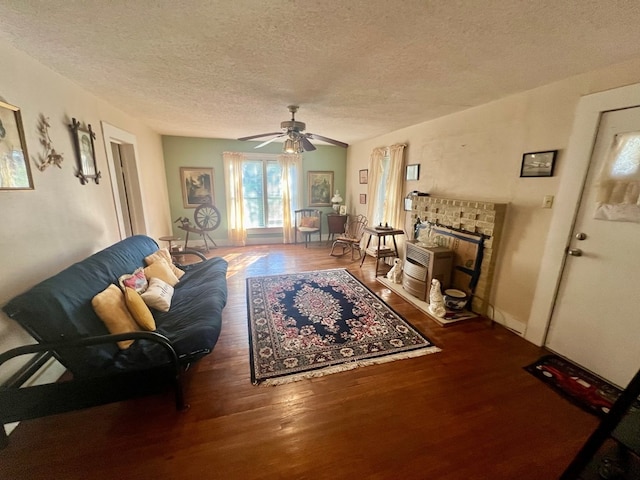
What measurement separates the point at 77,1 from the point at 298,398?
247cm

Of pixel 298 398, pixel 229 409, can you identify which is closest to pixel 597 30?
pixel 298 398

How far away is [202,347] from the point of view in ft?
5.45

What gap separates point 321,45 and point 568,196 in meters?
2.20

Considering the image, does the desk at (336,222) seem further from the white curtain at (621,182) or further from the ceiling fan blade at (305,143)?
the white curtain at (621,182)

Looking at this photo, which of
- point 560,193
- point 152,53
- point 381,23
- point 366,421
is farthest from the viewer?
point 560,193

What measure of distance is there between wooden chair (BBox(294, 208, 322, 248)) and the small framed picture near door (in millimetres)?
3888

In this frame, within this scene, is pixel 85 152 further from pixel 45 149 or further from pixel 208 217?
pixel 208 217

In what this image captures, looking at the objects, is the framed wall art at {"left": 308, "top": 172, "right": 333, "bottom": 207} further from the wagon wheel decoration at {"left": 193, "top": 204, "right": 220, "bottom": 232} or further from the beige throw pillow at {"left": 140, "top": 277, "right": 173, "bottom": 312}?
the beige throw pillow at {"left": 140, "top": 277, "right": 173, "bottom": 312}

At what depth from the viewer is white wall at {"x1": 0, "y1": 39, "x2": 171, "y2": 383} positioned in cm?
151

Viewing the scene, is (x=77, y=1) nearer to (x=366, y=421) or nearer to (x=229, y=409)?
(x=229, y=409)

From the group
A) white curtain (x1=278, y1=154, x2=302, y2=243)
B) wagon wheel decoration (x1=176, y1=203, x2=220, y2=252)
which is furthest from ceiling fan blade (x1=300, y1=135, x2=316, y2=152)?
wagon wheel decoration (x1=176, y1=203, x2=220, y2=252)

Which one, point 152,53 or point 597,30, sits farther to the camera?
point 152,53

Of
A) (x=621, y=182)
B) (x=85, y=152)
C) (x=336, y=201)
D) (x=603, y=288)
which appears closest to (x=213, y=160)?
(x=336, y=201)

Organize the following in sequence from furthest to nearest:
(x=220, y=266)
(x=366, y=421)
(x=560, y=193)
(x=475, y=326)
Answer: (x=220, y=266) → (x=475, y=326) → (x=560, y=193) → (x=366, y=421)
